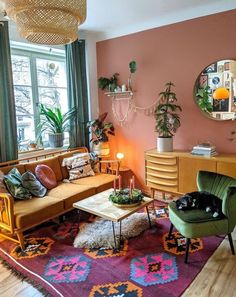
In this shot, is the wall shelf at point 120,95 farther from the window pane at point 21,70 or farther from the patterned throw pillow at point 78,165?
the window pane at point 21,70

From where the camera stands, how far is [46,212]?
2.76 m

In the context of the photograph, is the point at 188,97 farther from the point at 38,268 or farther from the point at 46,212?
the point at 38,268

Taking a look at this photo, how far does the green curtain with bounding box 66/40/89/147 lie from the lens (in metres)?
4.09

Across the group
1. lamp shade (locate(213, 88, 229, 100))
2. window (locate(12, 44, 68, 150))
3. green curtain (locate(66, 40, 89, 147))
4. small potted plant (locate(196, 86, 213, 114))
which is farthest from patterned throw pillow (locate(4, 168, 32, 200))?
lamp shade (locate(213, 88, 229, 100))

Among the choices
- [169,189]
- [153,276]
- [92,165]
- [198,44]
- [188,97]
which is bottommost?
[153,276]

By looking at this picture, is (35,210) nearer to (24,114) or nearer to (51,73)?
(24,114)

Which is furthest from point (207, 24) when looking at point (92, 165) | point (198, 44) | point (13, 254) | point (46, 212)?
point (13, 254)

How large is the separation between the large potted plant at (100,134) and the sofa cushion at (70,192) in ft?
2.98

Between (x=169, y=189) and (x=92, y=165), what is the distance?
3.95ft

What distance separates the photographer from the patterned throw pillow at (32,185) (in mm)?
3010

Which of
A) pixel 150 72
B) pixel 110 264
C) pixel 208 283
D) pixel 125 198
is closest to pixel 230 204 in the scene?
pixel 208 283

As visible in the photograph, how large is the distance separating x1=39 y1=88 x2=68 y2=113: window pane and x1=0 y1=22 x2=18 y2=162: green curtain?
83 centimetres

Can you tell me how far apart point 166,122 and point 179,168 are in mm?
647

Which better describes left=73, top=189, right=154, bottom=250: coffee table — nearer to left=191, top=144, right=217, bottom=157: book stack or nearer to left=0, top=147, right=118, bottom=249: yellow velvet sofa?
left=0, top=147, right=118, bottom=249: yellow velvet sofa
